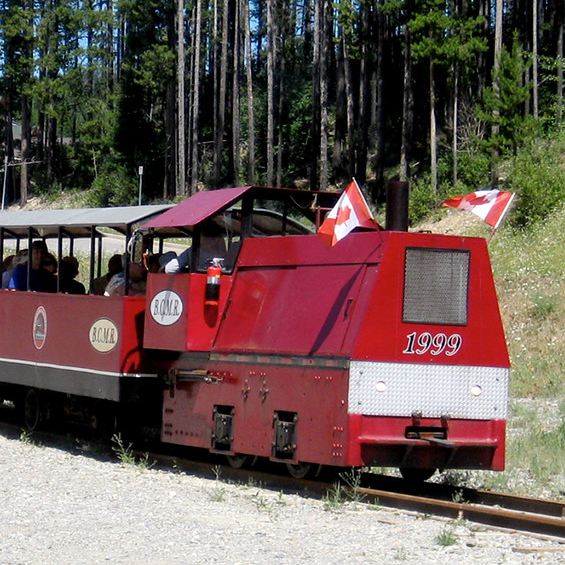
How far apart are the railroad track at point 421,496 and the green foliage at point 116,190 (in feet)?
148

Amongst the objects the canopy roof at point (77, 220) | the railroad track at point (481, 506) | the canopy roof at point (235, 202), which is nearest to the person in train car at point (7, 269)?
the canopy roof at point (77, 220)

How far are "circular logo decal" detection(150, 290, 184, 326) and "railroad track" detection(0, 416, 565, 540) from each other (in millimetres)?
1658

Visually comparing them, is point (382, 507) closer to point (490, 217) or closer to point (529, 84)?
point (490, 217)

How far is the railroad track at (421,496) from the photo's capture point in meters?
8.45

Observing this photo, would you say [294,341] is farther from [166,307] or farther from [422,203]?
[422,203]

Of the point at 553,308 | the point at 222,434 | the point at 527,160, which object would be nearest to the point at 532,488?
the point at 222,434

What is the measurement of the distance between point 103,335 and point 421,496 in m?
4.70

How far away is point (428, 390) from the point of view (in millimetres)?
9977

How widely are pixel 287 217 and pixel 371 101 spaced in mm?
53382

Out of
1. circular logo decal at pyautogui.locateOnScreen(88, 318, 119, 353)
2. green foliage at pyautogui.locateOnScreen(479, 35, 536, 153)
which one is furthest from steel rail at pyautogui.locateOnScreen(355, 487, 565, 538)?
green foliage at pyautogui.locateOnScreen(479, 35, 536, 153)

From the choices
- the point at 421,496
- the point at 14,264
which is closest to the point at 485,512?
the point at 421,496

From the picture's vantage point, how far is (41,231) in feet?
48.6

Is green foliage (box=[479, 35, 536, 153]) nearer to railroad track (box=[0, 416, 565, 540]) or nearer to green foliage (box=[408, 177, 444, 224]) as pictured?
green foliage (box=[408, 177, 444, 224])

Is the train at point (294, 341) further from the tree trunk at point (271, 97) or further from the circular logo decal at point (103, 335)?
the tree trunk at point (271, 97)
